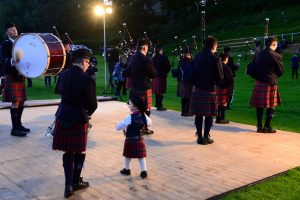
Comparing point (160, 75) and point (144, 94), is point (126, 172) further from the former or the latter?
point (160, 75)

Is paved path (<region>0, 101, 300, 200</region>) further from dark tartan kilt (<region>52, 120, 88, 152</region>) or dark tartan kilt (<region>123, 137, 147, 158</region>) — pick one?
dark tartan kilt (<region>52, 120, 88, 152</region>)

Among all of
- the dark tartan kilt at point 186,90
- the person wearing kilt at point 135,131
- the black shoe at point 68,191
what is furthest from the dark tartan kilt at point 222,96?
the black shoe at point 68,191

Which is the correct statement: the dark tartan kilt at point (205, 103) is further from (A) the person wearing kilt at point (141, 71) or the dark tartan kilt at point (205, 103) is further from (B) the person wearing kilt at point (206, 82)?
(A) the person wearing kilt at point (141, 71)

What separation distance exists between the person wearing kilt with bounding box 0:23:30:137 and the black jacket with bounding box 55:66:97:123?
9.65ft

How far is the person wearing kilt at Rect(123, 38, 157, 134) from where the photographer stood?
24.9ft

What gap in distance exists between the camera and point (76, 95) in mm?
4711

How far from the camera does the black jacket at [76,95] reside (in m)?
4.68

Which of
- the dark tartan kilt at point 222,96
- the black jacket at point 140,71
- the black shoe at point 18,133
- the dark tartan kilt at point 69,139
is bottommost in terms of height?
the black shoe at point 18,133

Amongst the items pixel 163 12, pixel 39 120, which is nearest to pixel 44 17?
pixel 163 12

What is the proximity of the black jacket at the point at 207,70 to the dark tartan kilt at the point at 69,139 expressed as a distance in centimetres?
290

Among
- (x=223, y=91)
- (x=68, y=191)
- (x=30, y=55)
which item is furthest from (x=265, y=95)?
(x=68, y=191)

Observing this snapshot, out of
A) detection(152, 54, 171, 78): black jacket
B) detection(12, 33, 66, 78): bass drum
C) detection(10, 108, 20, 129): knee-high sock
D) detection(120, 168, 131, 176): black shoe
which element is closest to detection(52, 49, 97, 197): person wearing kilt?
detection(120, 168, 131, 176): black shoe

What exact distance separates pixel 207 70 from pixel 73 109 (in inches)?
118

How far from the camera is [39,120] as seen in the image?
31.2 feet
